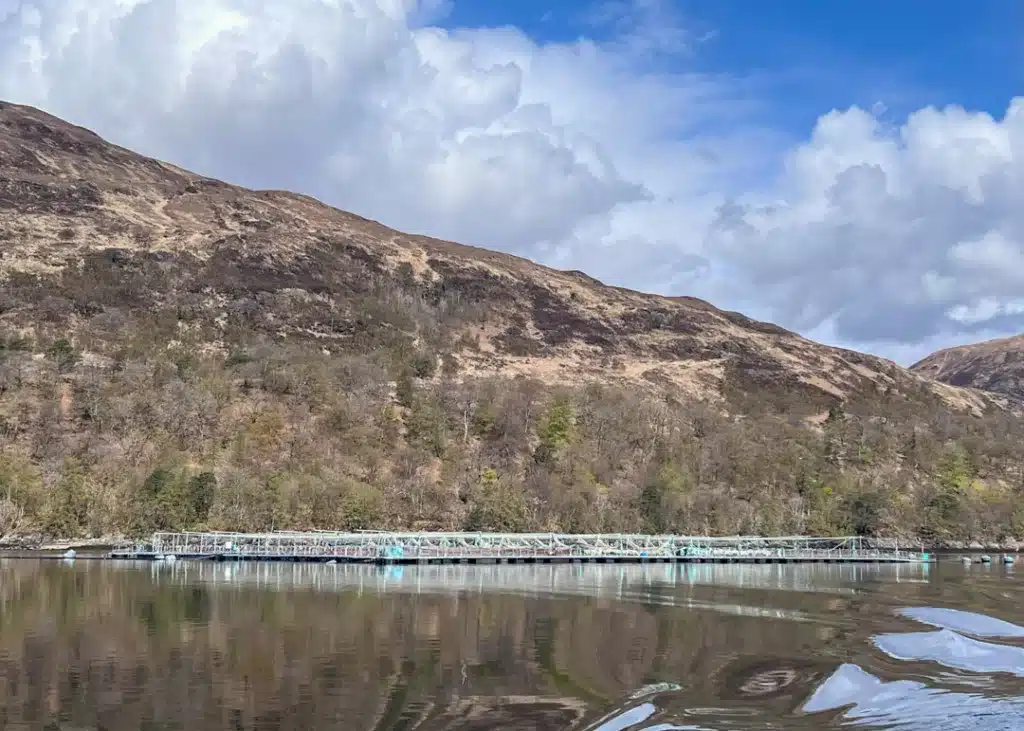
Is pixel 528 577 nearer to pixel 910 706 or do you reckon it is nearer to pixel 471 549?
pixel 471 549

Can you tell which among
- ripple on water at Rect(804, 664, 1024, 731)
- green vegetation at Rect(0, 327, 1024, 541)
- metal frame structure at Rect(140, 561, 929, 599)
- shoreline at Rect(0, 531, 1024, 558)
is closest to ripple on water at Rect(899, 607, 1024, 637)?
metal frame structure at Rect(140, 561, 929, 599)

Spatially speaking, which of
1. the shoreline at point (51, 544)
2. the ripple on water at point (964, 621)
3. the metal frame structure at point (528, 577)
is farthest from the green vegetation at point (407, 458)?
the ripple on water at point (964, 621)

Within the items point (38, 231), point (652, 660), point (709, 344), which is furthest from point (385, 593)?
point (709, 344)

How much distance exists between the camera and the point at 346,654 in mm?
30125

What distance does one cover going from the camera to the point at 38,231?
134250 mm

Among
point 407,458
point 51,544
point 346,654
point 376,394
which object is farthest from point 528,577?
point 376,394

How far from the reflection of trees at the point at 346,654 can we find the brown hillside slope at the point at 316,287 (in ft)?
266

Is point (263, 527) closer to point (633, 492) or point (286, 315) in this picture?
point (633, 492)

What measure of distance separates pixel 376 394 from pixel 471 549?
124 feet

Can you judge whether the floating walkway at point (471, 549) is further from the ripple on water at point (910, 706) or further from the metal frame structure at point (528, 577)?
the ripple on water at point (910, 706)

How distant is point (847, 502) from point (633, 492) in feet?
78.1

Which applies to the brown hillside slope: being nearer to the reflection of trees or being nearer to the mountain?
the mountain

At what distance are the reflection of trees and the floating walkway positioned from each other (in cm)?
2166

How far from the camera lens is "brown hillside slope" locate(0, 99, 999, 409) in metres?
128
